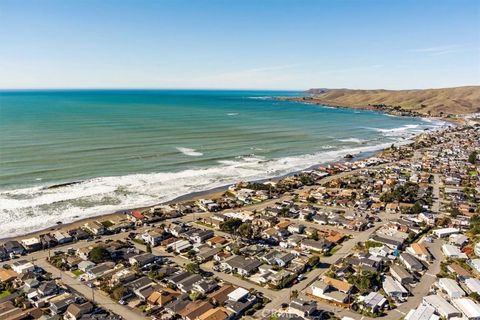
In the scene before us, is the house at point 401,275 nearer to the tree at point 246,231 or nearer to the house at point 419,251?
the house at point 419,251

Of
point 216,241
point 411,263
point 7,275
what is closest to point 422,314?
point 411,263

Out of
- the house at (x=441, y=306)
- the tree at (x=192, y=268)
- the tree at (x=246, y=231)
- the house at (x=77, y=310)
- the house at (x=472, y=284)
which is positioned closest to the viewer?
the house at (x=77, y=310)

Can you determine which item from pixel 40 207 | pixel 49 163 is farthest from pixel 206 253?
pixel 49 163

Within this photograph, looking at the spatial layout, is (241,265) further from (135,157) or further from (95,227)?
(135,157)

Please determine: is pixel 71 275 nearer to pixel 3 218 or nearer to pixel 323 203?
pixel 3 218

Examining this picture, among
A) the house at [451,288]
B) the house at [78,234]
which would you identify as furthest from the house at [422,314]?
the house at [78,234]

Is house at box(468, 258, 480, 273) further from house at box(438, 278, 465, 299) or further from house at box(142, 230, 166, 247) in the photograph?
house at box(142, 230, 166, 247)

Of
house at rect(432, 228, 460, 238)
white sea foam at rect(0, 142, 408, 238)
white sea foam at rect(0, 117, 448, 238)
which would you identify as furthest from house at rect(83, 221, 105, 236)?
house at rect(432, 228, 460, 238)
